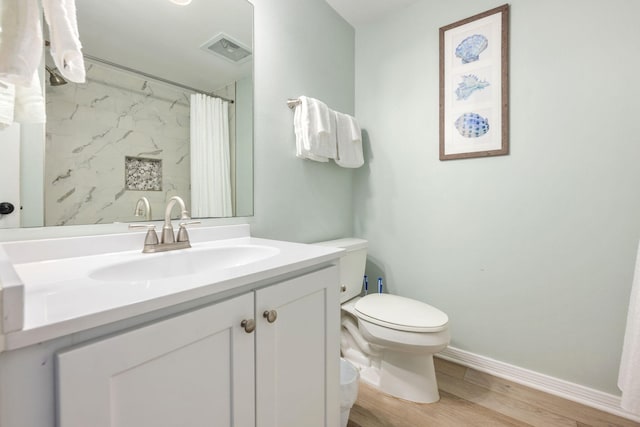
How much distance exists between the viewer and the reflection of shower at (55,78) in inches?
33.4

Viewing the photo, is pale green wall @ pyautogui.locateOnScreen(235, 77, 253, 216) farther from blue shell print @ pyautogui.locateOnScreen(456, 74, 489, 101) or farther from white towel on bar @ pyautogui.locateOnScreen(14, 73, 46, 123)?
blue shell print @ pyautogui.locateOnScreen(456, 74, 489, 101)

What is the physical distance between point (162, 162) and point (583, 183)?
73.6 inches

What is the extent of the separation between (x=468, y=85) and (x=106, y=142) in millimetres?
1772

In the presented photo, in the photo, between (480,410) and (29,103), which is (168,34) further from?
(480,410)

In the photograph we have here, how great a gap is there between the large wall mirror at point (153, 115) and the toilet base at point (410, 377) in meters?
1.06

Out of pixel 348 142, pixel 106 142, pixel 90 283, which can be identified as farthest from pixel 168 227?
pixel 348 142

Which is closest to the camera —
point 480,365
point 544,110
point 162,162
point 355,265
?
point 162,162

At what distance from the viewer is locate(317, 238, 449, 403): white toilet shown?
4.17 feet

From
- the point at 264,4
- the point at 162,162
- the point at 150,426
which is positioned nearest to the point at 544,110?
the point at 264,4

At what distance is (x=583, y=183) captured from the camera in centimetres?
134

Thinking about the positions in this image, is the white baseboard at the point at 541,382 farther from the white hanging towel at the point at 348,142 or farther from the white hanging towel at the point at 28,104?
the white hanging towel at the point at 28,104

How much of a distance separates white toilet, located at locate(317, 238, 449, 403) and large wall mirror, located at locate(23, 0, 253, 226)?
2.37 ft

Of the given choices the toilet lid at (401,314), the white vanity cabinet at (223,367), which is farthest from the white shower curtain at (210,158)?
the toilet lid at (401,314)

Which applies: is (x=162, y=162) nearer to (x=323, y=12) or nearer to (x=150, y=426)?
(x=150, y=426)
